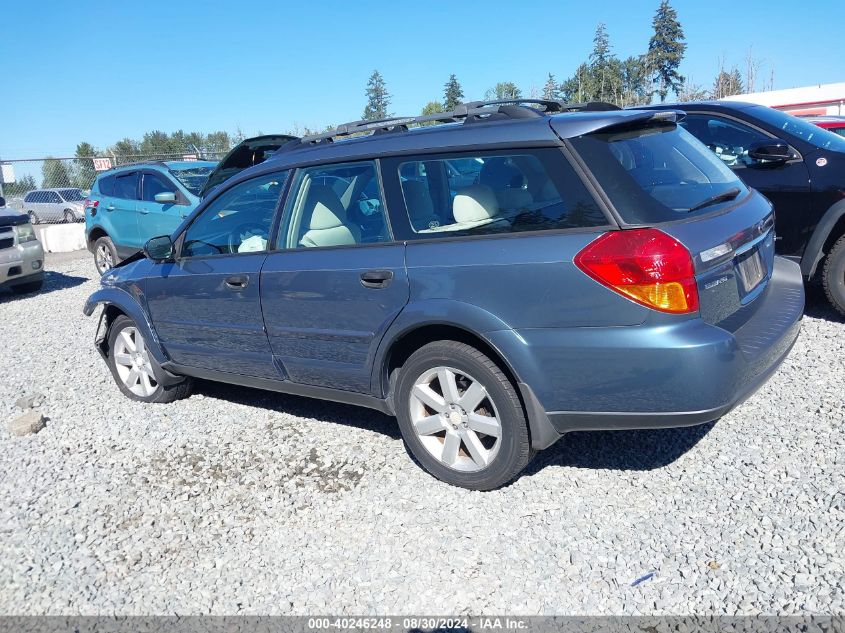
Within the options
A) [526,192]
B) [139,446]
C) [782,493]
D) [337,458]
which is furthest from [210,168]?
A: [782,493]

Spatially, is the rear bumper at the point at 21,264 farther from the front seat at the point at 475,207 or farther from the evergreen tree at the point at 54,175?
the evergreen tree at the point at 54,175

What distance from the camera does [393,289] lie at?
3.44m

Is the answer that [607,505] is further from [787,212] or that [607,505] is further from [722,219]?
[787,212]

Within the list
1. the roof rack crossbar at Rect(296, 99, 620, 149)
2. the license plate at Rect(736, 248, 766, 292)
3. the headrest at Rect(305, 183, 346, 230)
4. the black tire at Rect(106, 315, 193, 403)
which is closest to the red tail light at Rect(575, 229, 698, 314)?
the license plate at Rect(736, 248, 766, 292)

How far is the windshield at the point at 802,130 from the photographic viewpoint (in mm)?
5512

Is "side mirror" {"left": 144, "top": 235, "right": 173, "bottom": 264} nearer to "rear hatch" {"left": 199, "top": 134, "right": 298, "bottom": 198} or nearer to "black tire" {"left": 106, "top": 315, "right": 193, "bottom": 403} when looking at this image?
"black tire" {"left": 106, "top": 315, "right": 193, "bottom": 403}

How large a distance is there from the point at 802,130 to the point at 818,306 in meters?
1.55

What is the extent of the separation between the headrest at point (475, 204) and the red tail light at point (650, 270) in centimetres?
65

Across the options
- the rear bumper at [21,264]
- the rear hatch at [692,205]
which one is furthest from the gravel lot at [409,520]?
the rear bumper at [21,264]

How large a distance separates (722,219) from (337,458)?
2434 millimetres

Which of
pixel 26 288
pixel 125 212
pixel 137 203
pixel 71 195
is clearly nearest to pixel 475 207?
pixel 137 203

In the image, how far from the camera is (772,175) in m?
5.61

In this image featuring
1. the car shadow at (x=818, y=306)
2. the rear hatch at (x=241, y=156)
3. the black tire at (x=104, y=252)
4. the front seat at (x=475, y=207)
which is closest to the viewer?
the front seat at (x=475, y=207)

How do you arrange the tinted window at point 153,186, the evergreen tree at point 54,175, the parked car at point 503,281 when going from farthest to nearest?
the evergreen tree at point 54,175
the tinted window at point 153,186
the parked car at point 503,281
